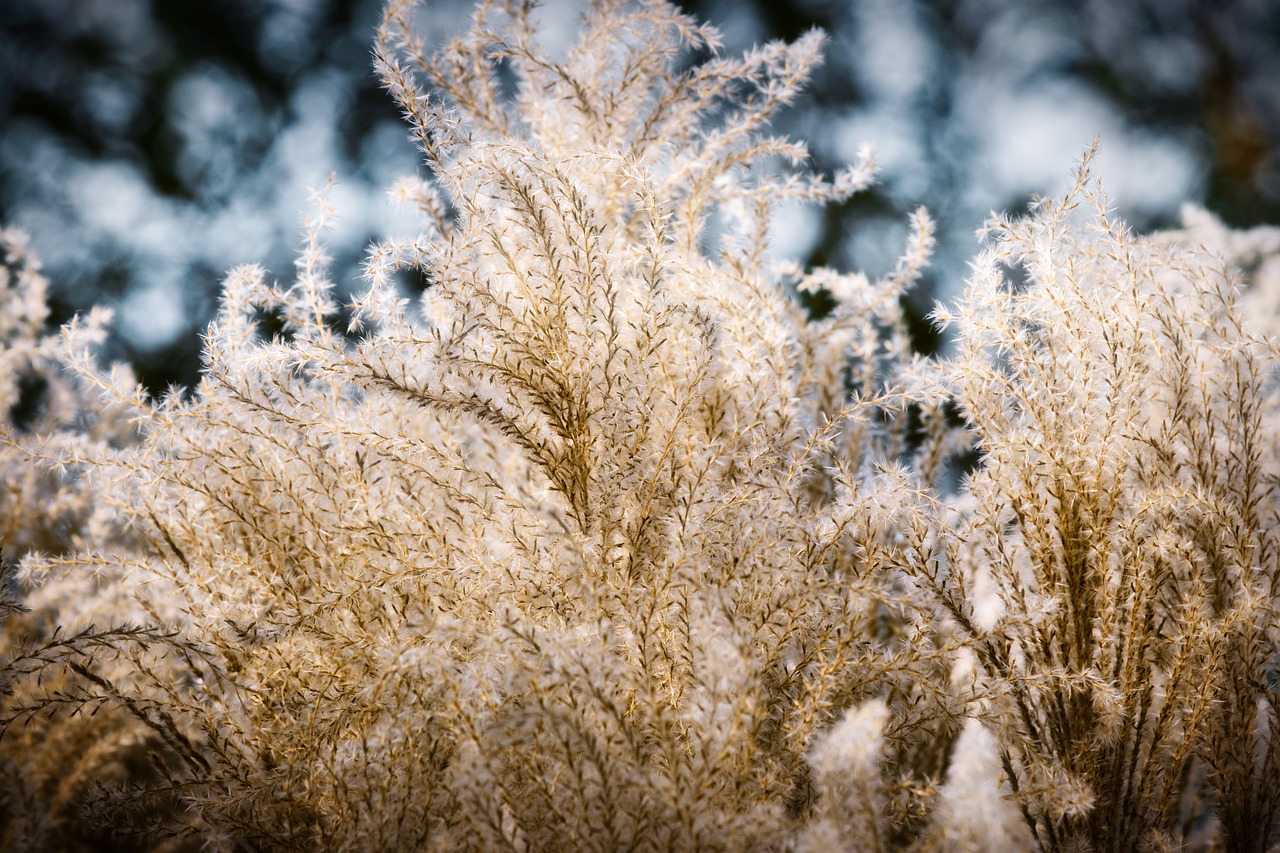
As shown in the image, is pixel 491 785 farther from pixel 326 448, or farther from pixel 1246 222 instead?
pixel 1246 222

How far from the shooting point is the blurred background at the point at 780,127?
203 inches

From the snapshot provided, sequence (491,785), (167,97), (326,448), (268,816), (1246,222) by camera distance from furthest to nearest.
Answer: (167,97) → (1246,222) → (326,448) → (268,816) → (491,785)

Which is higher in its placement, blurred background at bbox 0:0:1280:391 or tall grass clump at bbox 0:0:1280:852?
blurred background at bbox 0:0:1280:391

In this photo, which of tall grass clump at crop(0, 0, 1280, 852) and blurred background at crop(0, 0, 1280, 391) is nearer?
tall grass clump at crop(0, 0, 1280, 852)

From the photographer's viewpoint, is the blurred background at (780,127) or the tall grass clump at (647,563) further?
the blurred background at (780,127)

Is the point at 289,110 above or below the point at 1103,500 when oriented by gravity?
above

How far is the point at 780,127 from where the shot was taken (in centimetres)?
543

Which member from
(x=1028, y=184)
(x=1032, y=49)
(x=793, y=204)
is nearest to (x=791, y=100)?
(x=793, y=204)

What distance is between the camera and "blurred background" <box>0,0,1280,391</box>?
16.9ft

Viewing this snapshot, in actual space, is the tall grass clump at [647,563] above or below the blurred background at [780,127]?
below

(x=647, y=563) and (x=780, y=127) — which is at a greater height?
(x=780, y=127)

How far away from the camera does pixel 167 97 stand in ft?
18.7

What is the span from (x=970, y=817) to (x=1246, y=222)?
5492mm

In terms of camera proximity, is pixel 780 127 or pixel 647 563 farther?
pixel 780 127
